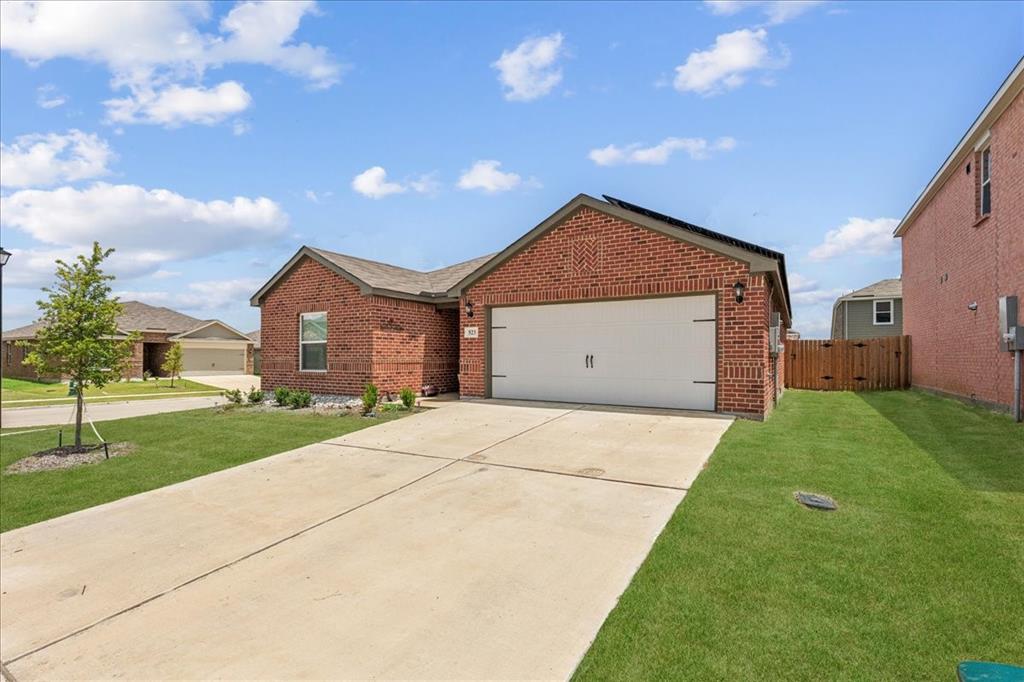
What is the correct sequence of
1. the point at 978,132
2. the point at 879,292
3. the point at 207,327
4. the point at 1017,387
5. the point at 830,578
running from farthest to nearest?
the point at 207,327 → the point at 879,292 → the point at 978,132 → the point at 1017,387 → the point at 830,578

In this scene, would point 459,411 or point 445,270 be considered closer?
point 459,411

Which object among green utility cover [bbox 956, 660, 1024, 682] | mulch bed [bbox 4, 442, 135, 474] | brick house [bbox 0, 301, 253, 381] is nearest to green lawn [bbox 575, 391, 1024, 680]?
green utility cover [bbox 956, 660, 1024, 682]

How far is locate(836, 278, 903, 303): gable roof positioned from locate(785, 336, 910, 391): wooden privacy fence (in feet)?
29.5

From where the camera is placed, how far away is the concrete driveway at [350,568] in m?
3.05

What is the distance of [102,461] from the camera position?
8.12 m

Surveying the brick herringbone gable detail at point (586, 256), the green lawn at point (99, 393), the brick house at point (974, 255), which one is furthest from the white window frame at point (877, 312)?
the green lawn at point (99, 393)

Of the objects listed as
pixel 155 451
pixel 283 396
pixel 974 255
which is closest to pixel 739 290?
pixel 974 255

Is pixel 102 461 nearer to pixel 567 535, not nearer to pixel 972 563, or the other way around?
pixel 567 535

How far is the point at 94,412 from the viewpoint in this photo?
14.5m

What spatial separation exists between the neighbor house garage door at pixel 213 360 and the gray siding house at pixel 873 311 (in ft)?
124

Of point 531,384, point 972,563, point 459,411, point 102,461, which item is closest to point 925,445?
point 972,563

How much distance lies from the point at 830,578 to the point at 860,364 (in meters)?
17.0

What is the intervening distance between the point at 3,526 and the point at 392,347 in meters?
8.38

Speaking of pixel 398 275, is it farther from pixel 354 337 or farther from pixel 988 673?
pixel 988 673
